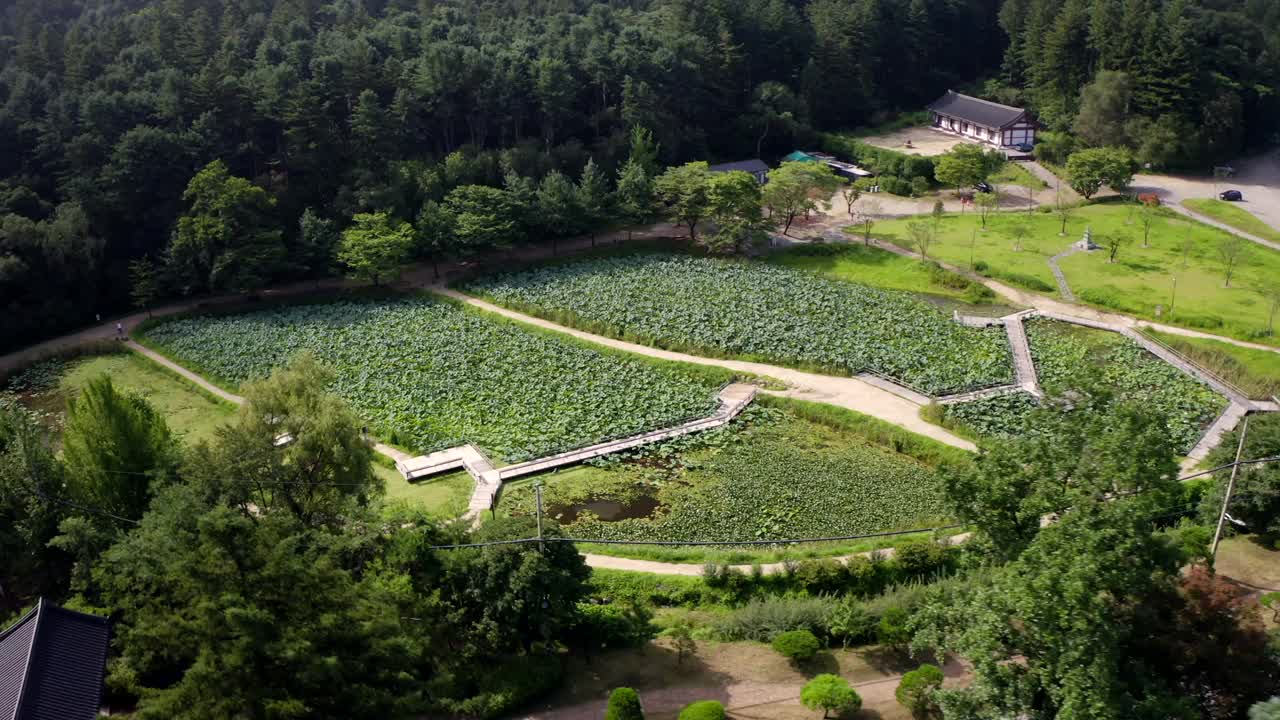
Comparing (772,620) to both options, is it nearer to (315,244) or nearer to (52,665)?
(52,665)

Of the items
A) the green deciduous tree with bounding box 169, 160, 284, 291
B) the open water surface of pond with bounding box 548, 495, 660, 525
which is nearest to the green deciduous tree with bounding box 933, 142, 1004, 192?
the open water surface of pond with bounding box 548, 495, 660, 525

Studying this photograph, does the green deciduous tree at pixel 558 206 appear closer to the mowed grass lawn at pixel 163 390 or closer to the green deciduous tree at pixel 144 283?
the green deciduous tree at pixel 144 283

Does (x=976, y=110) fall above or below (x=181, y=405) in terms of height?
above

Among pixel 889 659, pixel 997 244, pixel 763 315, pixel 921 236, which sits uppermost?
pixel 921 236

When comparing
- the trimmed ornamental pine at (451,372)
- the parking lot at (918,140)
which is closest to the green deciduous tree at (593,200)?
the trimmed ornamental pine at (451,372)

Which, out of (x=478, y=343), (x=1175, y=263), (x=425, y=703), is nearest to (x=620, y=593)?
(x=425, y=703)

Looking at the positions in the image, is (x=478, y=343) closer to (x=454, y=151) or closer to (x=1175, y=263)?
(x=454, y=151)

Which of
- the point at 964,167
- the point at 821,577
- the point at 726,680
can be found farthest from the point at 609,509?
the point at 964,167

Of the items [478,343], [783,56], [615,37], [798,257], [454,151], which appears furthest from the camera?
[783,56]
